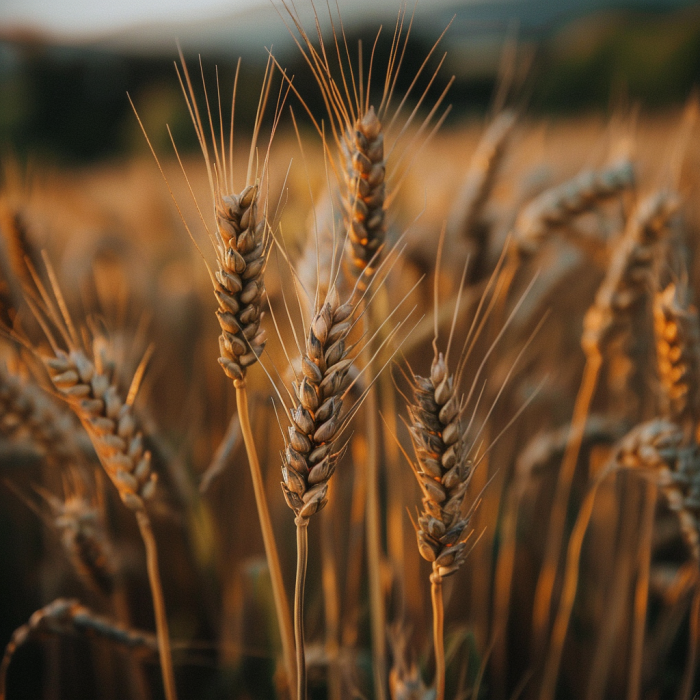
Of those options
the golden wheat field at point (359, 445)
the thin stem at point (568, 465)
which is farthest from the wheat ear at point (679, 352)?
the thin stem at point (568, 465)

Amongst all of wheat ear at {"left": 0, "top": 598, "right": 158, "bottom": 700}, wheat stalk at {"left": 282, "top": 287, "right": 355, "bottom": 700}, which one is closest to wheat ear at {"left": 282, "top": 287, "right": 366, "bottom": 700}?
wheat stalk at {"left": 282, "top": 287, "right": 355, "bottom": 700}

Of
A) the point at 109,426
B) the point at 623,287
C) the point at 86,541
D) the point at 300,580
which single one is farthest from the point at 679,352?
the point at 86,541

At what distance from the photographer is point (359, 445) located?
1.02 m

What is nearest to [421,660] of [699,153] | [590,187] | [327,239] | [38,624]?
[38,624]

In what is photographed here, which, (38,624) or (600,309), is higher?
(600,309)

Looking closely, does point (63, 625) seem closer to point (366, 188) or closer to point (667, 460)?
point (366, 188)

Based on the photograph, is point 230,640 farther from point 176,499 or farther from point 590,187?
point 590,187

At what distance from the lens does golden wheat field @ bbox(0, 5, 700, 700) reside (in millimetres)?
580

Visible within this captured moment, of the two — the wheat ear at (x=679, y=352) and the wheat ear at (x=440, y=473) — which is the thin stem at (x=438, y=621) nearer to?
the wheat ear at (x=440, y=473)

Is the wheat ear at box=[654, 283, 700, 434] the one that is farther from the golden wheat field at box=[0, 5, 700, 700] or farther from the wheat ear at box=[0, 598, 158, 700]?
the wheat ear at box=[0, 598, 158, 700]

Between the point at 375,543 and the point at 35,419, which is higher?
the point at 35,419

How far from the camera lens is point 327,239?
2.95 feet

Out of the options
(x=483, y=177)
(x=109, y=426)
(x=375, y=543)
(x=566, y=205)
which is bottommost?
(x=375, y=543)

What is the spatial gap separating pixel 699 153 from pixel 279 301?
2.95m
